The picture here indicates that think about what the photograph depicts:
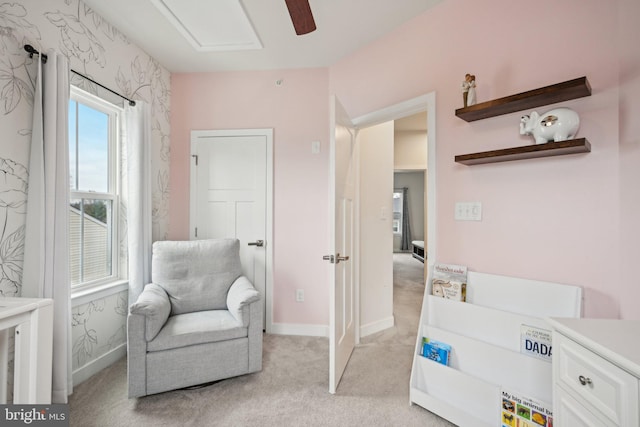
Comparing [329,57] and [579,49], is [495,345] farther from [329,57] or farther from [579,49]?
[329,57]

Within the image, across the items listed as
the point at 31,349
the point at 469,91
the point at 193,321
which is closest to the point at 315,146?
the point at 469,91

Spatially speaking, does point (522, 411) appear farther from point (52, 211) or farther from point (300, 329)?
point (52, 211)

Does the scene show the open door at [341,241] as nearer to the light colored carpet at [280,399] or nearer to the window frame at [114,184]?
the light colored carpet at [280,399]

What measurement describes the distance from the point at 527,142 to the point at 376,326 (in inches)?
81.6

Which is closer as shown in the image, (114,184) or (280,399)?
(280,399)

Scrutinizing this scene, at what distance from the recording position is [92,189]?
2.13m

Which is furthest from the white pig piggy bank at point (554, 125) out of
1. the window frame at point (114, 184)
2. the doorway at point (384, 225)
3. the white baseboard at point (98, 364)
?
the white baseboard at point (98, 364)

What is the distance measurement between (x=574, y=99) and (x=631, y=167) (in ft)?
1.29

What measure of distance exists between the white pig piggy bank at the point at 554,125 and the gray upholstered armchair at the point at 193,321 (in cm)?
190

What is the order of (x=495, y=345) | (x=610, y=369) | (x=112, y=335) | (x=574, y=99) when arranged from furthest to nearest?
(x=112, y=335) < (x=495, y=345) < (x=574, y=99) < (x=610, y=369)

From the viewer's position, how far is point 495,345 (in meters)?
1.46

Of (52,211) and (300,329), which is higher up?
(52,211)

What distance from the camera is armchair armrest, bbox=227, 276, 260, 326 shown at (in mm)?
1948

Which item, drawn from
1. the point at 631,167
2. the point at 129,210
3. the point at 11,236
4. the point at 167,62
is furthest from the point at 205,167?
the point at 631,167
